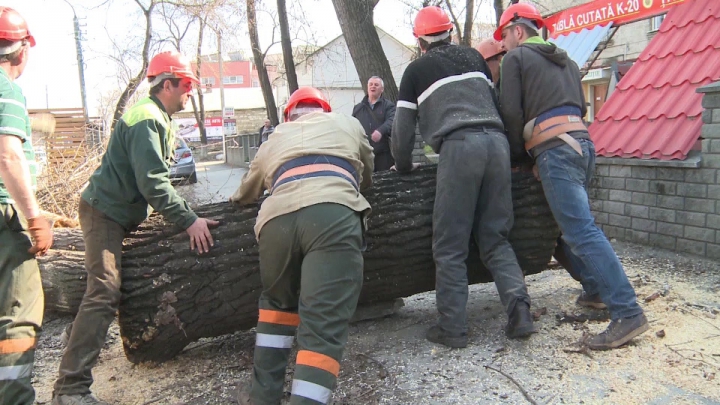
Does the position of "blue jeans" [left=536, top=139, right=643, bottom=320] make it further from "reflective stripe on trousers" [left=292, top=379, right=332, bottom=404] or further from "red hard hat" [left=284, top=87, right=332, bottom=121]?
"reflective stripe on trousers" [left=292, top=379, right=332, bottom=404]

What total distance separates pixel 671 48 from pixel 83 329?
20.1ft

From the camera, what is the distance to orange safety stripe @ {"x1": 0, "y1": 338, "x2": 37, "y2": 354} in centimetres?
272

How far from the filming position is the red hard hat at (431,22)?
3635 millimetres

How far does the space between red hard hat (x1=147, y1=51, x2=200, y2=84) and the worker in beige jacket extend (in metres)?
0.80

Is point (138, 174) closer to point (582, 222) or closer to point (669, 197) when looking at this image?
point (582, 222)

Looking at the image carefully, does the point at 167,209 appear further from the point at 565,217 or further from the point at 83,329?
the point at 565,217

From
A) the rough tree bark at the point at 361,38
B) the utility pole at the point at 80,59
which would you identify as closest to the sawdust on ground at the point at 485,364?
the rough tree bark at the point at 361,38

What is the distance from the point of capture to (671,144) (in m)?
5.29

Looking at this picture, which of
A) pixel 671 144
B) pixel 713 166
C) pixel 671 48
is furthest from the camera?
pixel 671 48

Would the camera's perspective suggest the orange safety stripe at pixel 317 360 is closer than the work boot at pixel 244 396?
Yes

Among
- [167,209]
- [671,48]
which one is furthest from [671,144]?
[167,209]

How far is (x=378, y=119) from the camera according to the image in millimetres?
6613

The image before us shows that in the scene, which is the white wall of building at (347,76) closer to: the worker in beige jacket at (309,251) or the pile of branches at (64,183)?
the pile of branches at (64,183)

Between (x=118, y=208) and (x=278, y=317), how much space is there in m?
1.13
